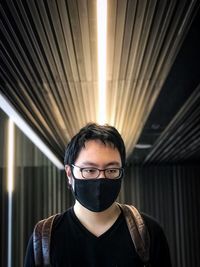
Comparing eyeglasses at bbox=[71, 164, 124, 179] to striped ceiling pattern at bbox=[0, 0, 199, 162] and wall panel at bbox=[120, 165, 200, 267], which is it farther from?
wall panel at bbox=[120, 165, 200, 267]

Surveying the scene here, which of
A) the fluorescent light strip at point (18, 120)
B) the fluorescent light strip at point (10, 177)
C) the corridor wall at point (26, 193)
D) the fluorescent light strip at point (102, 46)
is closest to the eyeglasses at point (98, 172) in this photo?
the fluorescent light strip at point (102, 46)

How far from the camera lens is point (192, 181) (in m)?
8.73

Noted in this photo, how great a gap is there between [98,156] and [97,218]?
0.82 ft

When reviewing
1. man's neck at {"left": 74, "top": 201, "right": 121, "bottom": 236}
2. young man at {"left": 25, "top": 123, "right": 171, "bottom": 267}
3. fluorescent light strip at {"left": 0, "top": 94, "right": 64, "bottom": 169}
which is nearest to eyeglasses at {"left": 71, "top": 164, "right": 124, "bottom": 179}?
young man at {"left": 25, "top": 123, "right": 171, "bottom": 267}

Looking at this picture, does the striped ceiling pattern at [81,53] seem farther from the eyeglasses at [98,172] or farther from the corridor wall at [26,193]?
the corridor wall at [26,193]

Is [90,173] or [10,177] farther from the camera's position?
[10,177]

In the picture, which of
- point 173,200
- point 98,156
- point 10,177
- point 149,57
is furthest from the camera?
point 173,200

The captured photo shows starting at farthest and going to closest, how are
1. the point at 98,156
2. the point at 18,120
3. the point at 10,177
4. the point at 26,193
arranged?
the point at 26,193
the point at 10,177
the point at 18,120
the point at 98,156

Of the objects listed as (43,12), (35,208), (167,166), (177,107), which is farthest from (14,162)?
(43,12)

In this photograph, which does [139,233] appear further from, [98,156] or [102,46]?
[102,46]

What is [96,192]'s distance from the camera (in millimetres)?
1616

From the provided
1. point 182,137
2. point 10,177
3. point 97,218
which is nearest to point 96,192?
point 97,218

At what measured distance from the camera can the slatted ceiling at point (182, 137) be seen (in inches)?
166

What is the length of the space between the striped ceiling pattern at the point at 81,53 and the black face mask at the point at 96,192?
0.83m
